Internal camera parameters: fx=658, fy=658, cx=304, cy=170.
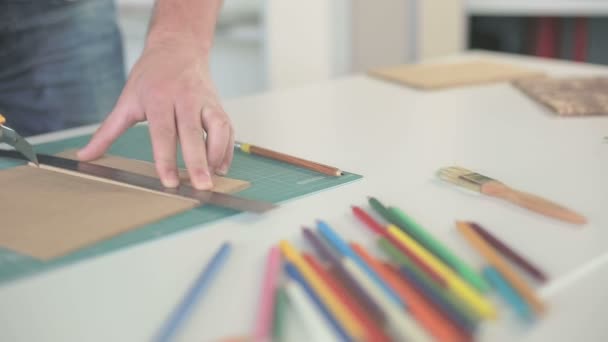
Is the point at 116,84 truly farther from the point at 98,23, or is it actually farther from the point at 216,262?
the point at 216,262

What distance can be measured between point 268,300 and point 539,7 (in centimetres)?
175

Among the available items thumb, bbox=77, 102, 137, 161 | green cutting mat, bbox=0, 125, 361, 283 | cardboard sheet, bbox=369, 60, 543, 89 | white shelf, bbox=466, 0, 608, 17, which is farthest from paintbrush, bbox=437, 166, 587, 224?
white shelf, bbox=466, 0, 608, 17

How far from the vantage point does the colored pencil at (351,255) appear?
0.42 meters

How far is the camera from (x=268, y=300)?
0.43 meters

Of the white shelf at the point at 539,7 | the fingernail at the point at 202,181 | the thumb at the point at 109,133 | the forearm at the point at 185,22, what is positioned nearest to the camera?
the fingernail at the point at 202,181

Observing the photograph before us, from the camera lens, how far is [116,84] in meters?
1.37

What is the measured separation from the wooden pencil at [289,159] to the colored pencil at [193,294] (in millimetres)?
208

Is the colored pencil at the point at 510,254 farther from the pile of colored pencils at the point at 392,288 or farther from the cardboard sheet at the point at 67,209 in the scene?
the cardboard sheet at the point at 67,209

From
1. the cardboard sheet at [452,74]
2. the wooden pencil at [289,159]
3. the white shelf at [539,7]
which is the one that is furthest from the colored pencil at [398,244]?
the white shelf at [539,7]

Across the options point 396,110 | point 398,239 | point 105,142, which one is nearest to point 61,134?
point 105,142

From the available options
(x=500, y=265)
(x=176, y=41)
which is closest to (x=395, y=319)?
(x=500, y=265)

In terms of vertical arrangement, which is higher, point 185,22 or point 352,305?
point 185,22

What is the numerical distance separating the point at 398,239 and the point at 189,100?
13.0 inches

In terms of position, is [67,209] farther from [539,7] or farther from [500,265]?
[539,7]
